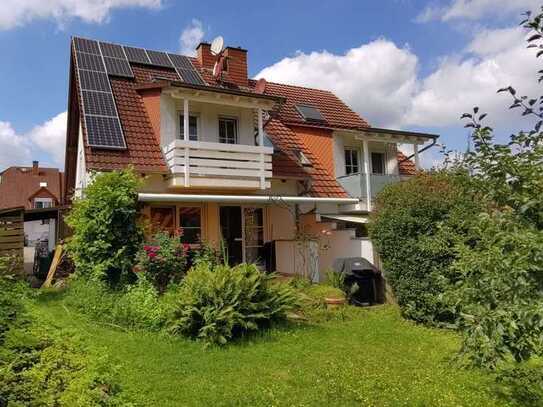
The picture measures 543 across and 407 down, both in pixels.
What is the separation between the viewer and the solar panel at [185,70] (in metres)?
19.8

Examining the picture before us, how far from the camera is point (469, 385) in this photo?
262 inches

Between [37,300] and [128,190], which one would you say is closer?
[37,300]

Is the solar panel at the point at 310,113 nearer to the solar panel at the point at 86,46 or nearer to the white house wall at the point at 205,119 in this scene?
the white house wall at the point at 205,119

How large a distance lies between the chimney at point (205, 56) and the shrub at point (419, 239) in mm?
14221

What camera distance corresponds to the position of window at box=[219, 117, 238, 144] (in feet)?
57.9

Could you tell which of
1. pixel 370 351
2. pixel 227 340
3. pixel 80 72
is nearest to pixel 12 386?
pixel 227 340

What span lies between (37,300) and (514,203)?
449 inches

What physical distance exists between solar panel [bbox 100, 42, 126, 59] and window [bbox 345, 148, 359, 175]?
1104 cm

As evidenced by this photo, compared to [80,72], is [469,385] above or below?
below

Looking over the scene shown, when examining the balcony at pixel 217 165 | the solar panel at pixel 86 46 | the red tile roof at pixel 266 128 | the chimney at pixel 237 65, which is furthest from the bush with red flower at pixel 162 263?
the chimney at pixel 237 65

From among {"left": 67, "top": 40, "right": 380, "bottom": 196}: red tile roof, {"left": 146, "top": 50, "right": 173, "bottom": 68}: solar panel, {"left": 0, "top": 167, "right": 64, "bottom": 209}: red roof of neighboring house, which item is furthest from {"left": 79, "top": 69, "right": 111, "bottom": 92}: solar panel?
{"left": 0, "top": 167, "right": 64, "bottom": 209}: red roof of neighboring house

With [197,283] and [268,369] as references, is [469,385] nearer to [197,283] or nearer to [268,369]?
[268,369]

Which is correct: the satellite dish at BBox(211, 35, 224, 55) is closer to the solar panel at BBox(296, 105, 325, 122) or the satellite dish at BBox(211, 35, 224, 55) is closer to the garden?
the solar panel at BBox(296, 105, 325, 122)

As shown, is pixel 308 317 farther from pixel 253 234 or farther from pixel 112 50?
pixel 112 50
